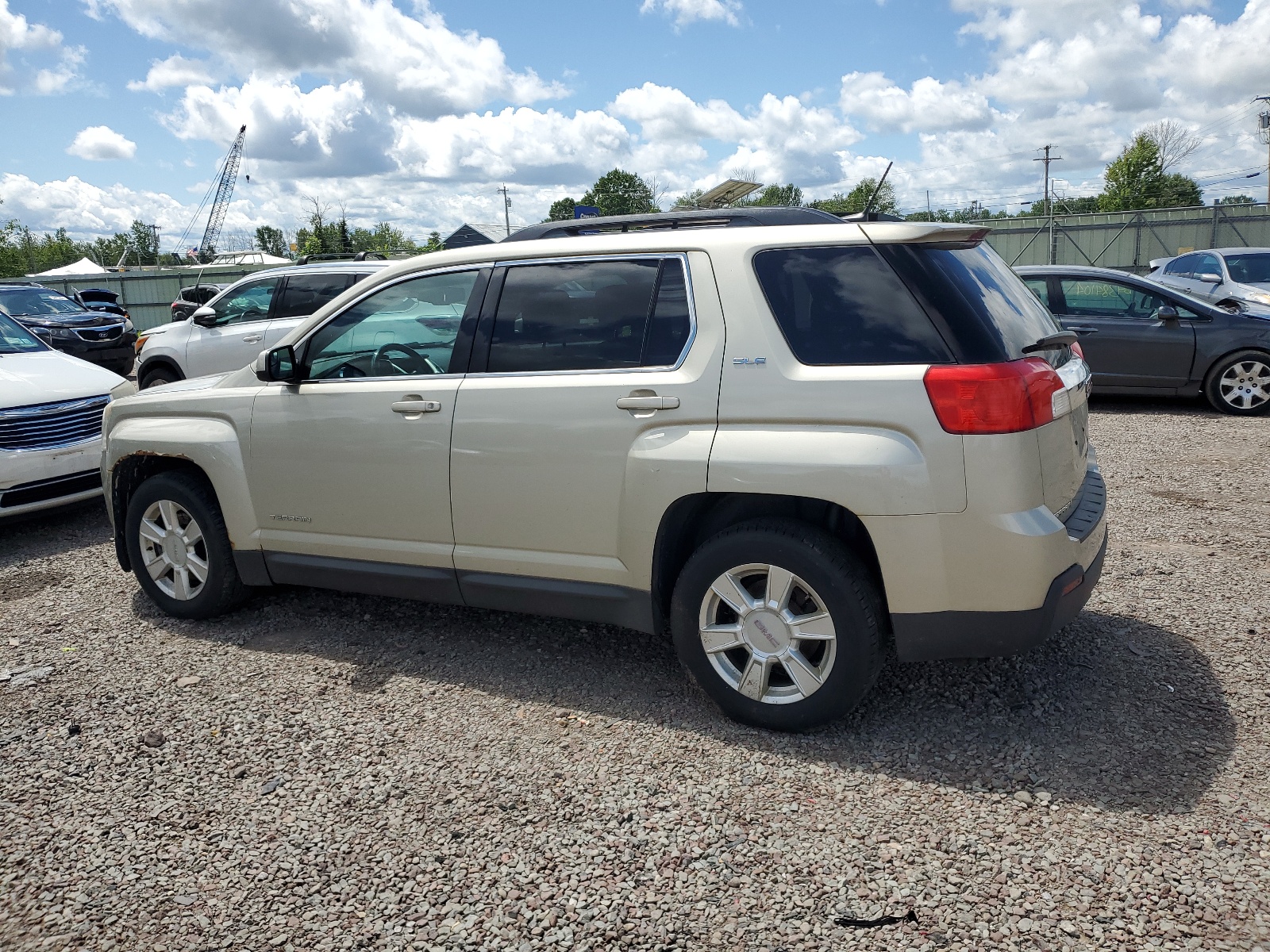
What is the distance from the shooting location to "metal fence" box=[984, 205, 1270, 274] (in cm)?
2720

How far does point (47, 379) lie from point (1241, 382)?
36.5 ft

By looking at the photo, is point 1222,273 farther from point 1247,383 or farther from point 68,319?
point 68,319

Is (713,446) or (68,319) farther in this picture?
(68,319)

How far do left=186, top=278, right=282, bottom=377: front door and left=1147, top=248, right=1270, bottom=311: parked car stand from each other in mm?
11324

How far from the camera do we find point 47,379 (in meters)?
7.32

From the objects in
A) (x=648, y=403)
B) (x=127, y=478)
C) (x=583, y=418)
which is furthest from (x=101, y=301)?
(x=648, y=403)

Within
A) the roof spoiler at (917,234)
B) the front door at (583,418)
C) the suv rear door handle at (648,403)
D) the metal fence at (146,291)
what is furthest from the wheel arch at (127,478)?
the metal fence at (146,291)

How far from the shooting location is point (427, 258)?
13.9ft

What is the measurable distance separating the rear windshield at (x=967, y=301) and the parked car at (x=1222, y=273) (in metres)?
10.7

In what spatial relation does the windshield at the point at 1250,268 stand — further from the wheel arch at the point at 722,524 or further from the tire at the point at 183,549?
the tire at the point at 183,549

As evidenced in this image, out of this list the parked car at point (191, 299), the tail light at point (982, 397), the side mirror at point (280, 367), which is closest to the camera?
the tail light at point (982, 397)

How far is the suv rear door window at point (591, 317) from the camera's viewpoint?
361 cm

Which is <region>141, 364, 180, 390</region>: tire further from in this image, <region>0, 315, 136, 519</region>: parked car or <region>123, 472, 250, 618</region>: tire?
<region>123, 472, 250, 618</region>: tire

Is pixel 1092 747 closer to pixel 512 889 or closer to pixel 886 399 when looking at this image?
pixel 886 399
